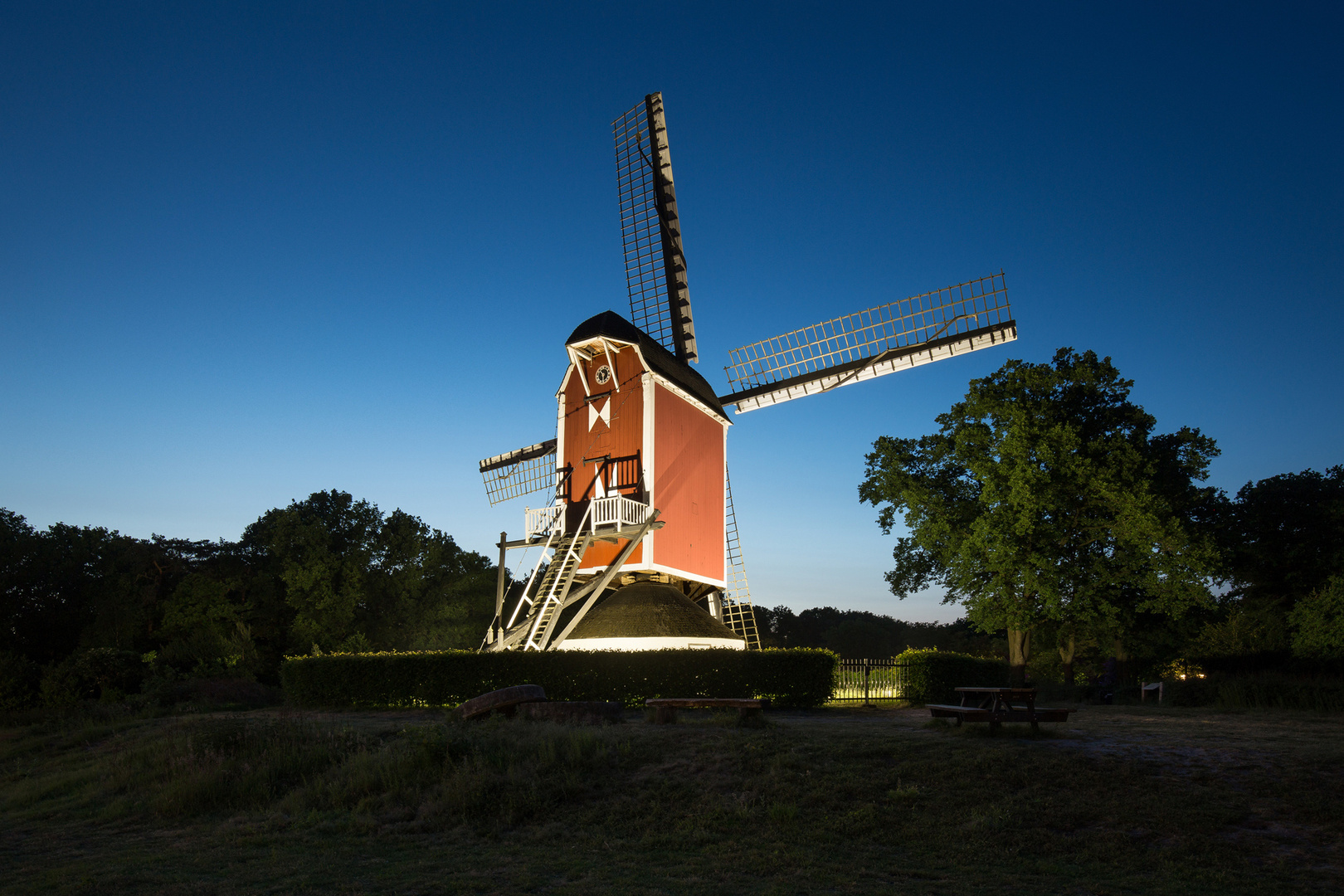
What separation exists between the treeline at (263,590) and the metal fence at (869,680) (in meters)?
21.2

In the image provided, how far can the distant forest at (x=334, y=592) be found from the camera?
3016 cm

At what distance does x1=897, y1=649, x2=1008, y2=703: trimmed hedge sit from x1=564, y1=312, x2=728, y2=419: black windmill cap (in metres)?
10.2

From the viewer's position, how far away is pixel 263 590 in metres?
37.2

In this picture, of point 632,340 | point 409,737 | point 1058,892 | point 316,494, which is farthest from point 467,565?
point 1058,892

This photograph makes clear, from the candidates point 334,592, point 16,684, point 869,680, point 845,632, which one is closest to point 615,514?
point 869,680

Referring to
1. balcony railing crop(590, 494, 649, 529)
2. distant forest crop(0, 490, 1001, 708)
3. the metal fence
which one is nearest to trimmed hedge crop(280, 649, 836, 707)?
the metal fence

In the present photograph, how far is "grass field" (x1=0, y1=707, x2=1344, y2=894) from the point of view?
7.23 meters

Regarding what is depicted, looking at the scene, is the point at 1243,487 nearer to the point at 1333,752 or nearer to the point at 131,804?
the point at 1333,752

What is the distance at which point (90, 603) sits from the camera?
3697 cm

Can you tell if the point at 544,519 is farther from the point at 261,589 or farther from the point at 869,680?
the point at 261,589

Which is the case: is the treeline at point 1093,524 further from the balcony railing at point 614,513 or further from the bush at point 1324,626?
the balcony railing at point 614,513

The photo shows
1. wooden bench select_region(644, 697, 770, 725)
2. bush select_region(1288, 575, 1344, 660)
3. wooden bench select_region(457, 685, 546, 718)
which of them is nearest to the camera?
wooden bench select_region(644, 697, 770, 725)

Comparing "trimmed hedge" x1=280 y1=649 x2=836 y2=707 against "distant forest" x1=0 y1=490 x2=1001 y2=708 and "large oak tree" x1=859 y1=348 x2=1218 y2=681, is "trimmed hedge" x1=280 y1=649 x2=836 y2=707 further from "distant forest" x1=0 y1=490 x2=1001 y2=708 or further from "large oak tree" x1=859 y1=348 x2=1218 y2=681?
"distant forest" x1=0 y1=490 x2=1001 y2=708

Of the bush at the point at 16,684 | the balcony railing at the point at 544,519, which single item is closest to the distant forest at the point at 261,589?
the bush at the point at 16,684
